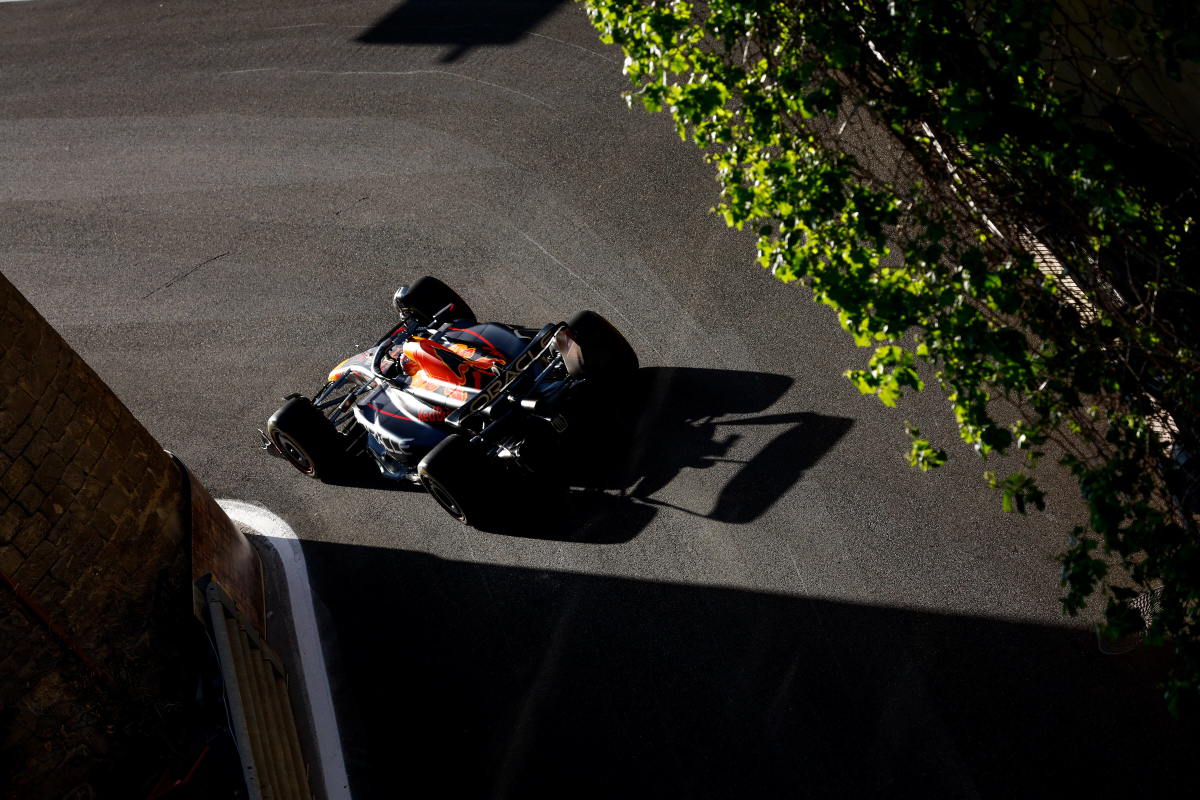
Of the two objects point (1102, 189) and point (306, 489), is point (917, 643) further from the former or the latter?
point (306, 489)

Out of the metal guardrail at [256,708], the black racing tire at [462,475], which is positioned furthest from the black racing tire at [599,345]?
the metal guardrail at [256,708]

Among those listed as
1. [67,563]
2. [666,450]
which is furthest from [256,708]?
[666,450]

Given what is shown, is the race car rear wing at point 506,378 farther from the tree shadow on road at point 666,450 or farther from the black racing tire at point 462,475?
the tree shadow on road at point 666,450

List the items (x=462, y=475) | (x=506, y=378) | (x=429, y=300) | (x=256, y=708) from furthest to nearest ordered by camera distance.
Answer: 1. (x=429, y=300)
2. (x=506, y=378)
3. (x=462, y=475)
4. (x=256, y=708)

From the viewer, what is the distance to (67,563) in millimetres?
5660

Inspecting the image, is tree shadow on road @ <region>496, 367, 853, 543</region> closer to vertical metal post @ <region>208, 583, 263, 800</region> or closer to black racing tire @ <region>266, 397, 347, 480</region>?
black racing tire @ <region>266, 397, 347, 480</region>

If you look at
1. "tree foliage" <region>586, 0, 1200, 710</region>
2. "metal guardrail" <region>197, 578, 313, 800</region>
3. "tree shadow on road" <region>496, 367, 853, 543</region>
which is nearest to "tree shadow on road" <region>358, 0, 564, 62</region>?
"tree shadow on road" <region>496, 367, 853, 543</region>

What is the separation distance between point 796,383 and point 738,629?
2.50 m

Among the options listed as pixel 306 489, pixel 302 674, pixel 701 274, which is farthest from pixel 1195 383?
pixel 306 489

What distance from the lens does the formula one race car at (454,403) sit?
708 cm

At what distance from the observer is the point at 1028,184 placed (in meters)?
4.95

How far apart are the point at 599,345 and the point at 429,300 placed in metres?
1.93

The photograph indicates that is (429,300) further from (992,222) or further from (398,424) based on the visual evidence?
(992,222)

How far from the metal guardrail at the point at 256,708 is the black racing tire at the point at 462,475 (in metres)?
→ 1.75
